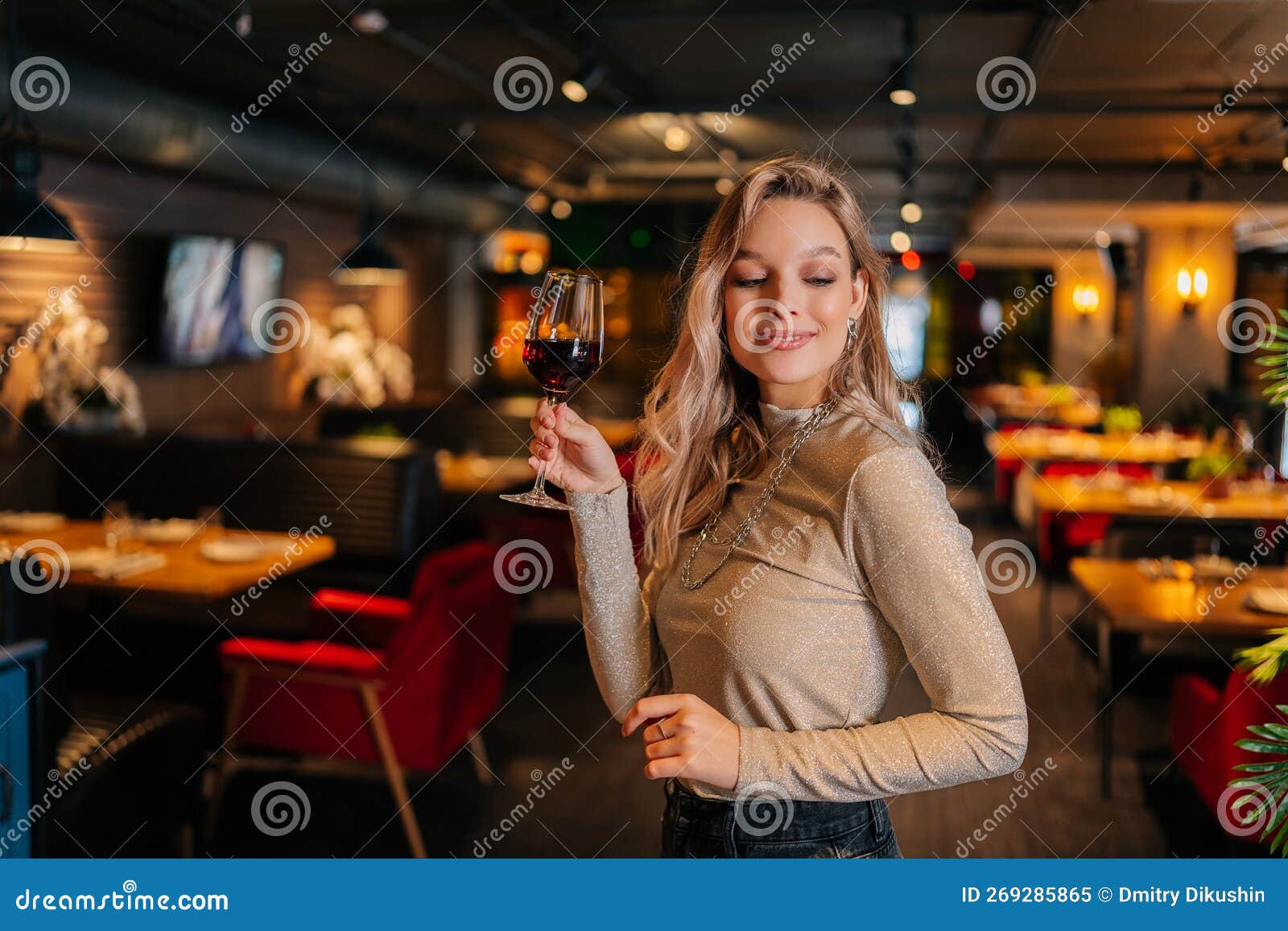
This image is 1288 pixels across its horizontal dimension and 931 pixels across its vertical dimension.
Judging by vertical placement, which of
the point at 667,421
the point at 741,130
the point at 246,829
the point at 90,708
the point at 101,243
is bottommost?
the point at 246,829

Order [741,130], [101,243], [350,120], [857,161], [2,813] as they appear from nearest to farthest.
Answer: [2,813], [101,243], [350,120], [741,130], [857,161]

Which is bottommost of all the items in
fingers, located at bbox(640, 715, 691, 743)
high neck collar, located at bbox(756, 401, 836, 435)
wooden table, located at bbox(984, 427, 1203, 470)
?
fingers, located at bbox(640, 715, 691, 743)

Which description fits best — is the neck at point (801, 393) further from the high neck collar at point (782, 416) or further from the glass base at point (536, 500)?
the glass base at point (536, 500)

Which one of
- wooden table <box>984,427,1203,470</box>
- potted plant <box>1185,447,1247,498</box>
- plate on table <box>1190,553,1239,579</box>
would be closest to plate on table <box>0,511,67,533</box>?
plate on table <box>1190,553,1239,579</box>

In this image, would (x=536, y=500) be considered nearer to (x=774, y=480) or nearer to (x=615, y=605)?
(x=615, y=605)

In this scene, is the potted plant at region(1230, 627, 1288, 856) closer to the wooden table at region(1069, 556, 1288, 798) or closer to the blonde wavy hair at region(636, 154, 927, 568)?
the blonde wavy hair at region(636, 154, 927, 568)

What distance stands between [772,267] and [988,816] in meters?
3.36

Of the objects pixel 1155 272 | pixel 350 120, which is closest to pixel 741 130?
pixel 350 120

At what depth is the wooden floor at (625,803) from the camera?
388 centimetres

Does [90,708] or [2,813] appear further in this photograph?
[90,708]

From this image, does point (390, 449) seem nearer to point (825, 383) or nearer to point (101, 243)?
point (101, 243)

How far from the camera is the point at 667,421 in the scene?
1.59m

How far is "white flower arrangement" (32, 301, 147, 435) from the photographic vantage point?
245 inches

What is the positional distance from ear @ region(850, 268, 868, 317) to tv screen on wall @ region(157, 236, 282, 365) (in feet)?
22.8
